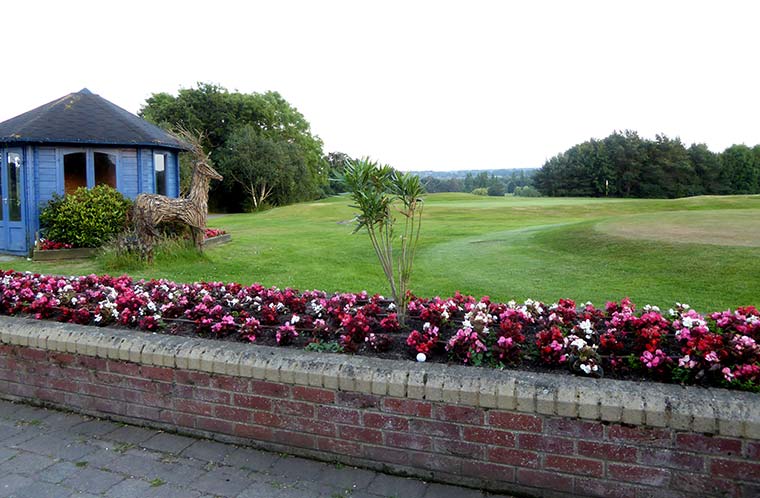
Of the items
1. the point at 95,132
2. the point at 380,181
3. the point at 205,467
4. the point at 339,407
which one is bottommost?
the point at 205,467

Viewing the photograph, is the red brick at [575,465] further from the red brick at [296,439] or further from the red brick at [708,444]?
the red brick at [296,439]

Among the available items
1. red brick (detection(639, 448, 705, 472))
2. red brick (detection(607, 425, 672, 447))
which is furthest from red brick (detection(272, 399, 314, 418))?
red brick (detection(639, 448, 705, 472))

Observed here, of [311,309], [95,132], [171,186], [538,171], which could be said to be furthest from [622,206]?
[538,171]

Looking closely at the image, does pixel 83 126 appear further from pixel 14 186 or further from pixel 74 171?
pixel 14 186

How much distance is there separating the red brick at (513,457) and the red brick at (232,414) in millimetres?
1503

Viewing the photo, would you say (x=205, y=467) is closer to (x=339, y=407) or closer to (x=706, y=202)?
(x=339, y=407)

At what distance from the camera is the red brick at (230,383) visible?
3494 mm

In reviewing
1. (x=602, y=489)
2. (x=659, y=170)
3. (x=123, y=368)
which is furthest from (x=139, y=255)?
(x=659, y=170)

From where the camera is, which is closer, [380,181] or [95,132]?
[380,181]

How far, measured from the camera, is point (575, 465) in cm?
281

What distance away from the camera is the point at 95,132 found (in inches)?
551

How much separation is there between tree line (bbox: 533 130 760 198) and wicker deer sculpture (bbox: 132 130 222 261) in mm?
47384

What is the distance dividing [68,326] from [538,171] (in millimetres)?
59556

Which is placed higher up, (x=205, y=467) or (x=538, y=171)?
(x=538, y=171)
